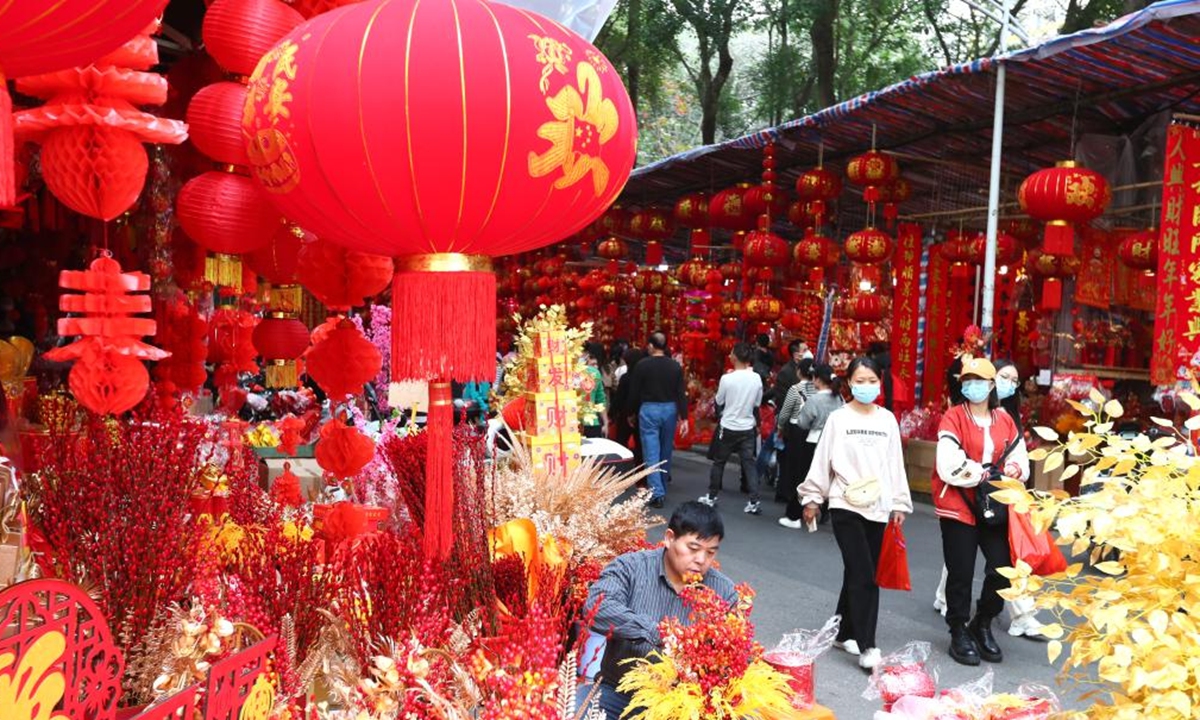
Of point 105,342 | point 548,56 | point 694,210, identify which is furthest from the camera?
point 694,210

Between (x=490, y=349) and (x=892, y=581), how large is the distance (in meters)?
3.05

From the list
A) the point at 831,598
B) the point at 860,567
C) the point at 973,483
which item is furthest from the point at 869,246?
the point at 860,567

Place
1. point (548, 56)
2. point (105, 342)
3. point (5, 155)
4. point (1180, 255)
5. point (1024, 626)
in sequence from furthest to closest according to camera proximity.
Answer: point (1180, 255)
point (1024, 626)
point (105, 342)
point (548, 56)
point (5, 155)

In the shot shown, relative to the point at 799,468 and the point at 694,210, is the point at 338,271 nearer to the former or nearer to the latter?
the point at 799,468

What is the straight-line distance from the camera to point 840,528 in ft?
15.7

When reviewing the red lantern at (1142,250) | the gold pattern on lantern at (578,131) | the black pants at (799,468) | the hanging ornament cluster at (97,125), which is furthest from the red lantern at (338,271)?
the red lantern at (1142,250)

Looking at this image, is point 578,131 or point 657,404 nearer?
point 578,131

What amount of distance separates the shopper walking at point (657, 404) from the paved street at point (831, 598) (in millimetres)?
492

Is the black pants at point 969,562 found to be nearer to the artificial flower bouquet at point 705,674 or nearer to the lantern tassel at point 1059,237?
the artificial flower bouquet at point 705,674

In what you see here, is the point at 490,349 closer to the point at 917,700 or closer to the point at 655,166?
the point at 917,700

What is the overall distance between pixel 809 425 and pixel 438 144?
20.9ft

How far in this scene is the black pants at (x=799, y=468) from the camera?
8203 millimetres

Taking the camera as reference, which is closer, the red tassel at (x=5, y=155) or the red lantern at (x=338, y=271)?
the red tassel at (x=5, y=155)

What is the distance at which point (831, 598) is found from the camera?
5.95m
